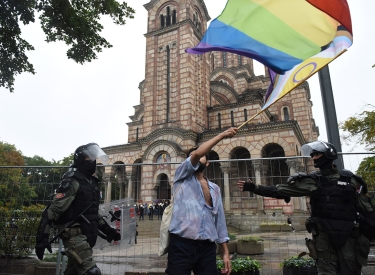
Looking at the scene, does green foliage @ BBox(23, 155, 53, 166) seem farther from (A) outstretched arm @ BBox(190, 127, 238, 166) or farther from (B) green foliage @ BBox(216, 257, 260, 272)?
(A) outstretched arm @ BBox(190, 127, 238, 166)

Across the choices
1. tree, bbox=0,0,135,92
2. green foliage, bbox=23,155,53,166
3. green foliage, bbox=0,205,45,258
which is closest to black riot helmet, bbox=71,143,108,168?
green foliage, bbox=0,205,45,258

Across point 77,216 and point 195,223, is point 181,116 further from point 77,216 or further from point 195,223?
point 195,223

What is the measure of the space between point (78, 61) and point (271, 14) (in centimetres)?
690

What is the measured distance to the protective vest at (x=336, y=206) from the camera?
293 centimetres

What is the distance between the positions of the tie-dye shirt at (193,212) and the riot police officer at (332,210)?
54cm

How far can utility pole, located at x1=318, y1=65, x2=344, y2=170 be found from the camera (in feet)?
13.8

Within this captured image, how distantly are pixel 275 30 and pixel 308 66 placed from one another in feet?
2.75

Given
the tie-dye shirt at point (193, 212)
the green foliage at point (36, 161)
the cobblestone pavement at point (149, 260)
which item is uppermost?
the green foliage at point (36, 161)

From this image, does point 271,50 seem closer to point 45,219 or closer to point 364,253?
point 364,253

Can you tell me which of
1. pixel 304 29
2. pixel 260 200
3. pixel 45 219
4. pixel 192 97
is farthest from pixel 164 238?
pixel 192 97

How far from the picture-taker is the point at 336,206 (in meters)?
3.01

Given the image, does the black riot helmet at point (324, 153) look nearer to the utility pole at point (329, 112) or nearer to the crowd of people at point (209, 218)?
the crowd of people at point (209, 218)

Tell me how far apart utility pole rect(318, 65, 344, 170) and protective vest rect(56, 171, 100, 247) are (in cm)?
347

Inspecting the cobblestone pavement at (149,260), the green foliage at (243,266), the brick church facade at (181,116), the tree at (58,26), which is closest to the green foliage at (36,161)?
the brick church facade at (181,116)
